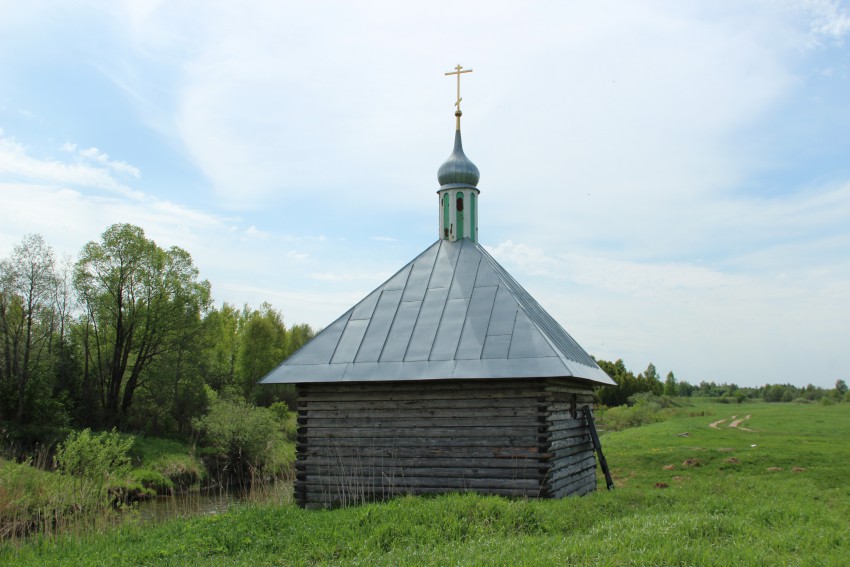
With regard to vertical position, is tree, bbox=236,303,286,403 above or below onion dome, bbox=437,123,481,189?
below

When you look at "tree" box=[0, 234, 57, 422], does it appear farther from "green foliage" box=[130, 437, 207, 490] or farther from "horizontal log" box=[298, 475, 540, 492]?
"horizontal log" box=[298, 475, 540, 492]

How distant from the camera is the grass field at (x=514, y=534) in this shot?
7430 millimetres

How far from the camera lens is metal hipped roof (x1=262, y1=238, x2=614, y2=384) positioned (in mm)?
12195

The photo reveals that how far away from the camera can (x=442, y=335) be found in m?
13.2

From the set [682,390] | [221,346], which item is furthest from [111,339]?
[682,390]

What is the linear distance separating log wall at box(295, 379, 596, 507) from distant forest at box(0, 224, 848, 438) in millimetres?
20305

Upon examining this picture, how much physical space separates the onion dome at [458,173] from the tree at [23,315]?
20.9 meters

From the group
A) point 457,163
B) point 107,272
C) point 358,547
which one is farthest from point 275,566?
point 107,272

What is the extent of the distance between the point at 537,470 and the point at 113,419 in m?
26.7

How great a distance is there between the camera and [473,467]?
39.9 feet

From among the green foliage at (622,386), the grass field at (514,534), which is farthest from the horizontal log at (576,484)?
the green foliage at (622,386)

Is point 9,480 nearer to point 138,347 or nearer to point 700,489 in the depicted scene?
point 700,489

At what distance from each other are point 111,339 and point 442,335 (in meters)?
26.1

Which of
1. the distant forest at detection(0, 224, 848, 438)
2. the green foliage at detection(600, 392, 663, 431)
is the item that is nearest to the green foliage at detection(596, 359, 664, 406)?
the green foliage at detection(600, 392, 663, 431)
